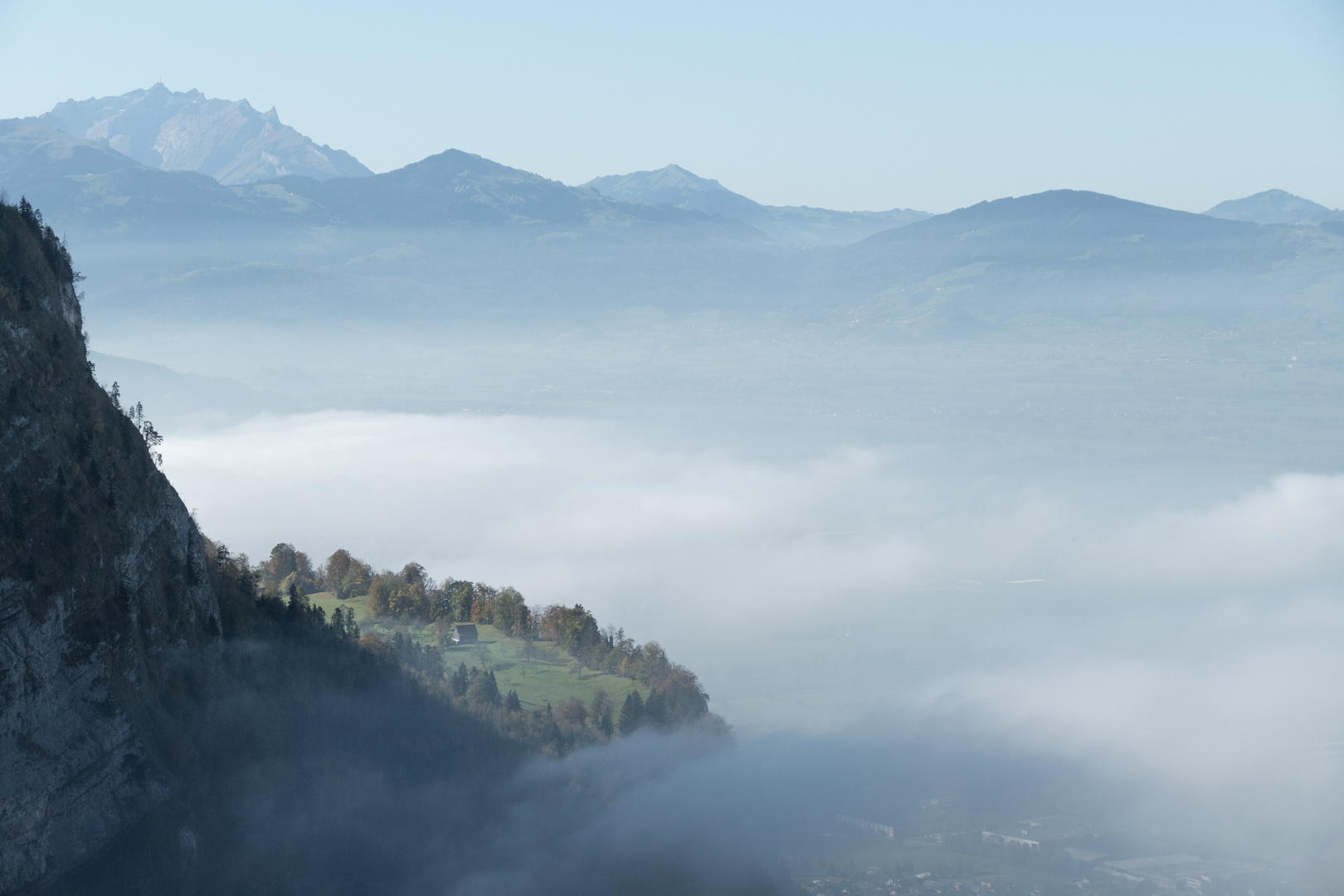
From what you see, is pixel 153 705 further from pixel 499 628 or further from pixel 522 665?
pixel 499 628

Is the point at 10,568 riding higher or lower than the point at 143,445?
lower

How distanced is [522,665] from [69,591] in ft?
190

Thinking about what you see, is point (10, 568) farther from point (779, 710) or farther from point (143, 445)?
point (779, 710)

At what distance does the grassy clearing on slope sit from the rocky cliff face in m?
42.4

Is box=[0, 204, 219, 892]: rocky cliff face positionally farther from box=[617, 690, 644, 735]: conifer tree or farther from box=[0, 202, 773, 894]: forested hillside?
box=[617, 690, 644, 735]: conifer tree

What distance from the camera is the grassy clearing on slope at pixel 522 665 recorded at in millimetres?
93562

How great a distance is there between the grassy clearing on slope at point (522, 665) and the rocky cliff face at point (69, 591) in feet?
139

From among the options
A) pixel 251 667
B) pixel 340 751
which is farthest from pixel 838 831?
pixel 251 667

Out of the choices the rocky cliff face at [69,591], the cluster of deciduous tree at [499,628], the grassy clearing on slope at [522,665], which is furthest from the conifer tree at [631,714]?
the rocky cliff face at [69,591]

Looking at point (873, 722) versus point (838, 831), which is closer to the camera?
point (838, 831)

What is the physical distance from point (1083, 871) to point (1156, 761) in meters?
41.7

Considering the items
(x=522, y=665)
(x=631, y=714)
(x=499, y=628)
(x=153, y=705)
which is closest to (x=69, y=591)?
(x=153, y=705)

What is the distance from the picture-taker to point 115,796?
44781 millimetres

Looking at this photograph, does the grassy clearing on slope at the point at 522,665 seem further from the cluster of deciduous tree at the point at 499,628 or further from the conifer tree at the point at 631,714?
the conifer tree at the point at 631,714
